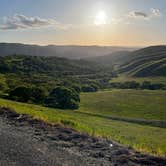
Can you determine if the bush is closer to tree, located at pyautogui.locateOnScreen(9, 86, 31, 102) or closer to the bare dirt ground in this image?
tree, located at pyautogui.locateOnScreen(9, 86, 31, 102)

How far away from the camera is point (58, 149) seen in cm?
1504

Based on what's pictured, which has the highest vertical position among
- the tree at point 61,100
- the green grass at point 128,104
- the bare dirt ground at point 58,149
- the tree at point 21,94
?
the bare dirt ground at point 58,149

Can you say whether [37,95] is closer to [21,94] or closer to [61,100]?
[61,100]

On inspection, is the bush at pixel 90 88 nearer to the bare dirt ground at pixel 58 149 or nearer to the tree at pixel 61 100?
the tree at pixel 61 100

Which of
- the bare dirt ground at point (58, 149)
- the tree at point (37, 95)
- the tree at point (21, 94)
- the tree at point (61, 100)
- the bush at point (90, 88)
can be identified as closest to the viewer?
the bare dirt ground at point (58, 149)

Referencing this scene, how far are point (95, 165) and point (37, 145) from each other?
140 inches

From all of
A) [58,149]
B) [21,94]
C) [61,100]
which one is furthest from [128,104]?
[58,149]

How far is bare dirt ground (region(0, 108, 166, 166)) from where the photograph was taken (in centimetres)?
1330

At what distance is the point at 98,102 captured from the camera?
13750 cm

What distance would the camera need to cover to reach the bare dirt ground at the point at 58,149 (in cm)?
1330

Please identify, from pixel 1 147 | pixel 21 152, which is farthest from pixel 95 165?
pixel 1 147

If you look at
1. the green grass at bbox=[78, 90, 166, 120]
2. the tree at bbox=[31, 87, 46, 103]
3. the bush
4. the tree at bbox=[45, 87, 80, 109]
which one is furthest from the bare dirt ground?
the bush

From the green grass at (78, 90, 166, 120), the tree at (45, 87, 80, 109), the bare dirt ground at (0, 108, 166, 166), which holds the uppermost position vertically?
the bare dirt ground at (0, 108, 166, 166)

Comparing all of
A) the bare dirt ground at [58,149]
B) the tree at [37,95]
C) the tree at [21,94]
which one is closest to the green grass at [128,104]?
the tree at [37,95]
